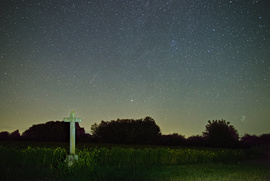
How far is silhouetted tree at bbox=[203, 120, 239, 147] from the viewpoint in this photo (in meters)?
44.0

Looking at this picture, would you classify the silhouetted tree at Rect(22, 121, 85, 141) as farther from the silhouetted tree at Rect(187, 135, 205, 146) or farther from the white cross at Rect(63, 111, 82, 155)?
the white cross at Rect(63, 111, 82, 155)

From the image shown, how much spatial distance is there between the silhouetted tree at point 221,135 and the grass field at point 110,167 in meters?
25.6

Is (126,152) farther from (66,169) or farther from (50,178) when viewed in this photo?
(50,178)

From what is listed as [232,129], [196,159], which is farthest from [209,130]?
[196,159]

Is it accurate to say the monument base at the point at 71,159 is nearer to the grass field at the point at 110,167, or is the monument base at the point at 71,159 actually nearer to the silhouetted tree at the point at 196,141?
the grass field at the point at 110,167

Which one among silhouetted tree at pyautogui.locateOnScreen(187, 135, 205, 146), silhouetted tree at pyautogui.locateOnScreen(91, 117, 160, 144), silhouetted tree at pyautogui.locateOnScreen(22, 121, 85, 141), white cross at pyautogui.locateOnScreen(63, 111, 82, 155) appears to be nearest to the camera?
white cross at pyautogui.locateOnScreen(63, 111, 82, 155)

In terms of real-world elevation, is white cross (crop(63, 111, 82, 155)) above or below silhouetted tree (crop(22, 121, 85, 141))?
below

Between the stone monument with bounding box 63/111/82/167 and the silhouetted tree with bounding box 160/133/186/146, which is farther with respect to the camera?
the silhouetted tree with bounding box 160/133/186/146

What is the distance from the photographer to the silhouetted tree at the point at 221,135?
44.0 m

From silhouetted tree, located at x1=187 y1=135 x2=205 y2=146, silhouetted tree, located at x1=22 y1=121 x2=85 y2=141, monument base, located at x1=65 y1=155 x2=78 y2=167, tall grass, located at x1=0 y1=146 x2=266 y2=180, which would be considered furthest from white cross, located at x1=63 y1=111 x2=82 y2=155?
silhouetted tree, located at x1=22 y1=121 x2=85 y2=141

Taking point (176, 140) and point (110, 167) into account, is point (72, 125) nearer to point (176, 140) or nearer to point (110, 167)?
point (110, 167)

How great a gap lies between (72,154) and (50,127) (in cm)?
6214

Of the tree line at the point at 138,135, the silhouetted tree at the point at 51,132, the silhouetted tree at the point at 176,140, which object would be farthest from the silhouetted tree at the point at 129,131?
the silhouetted tree at the point at 176,140

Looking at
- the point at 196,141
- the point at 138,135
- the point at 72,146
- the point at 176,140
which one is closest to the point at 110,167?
the point at 72,146
